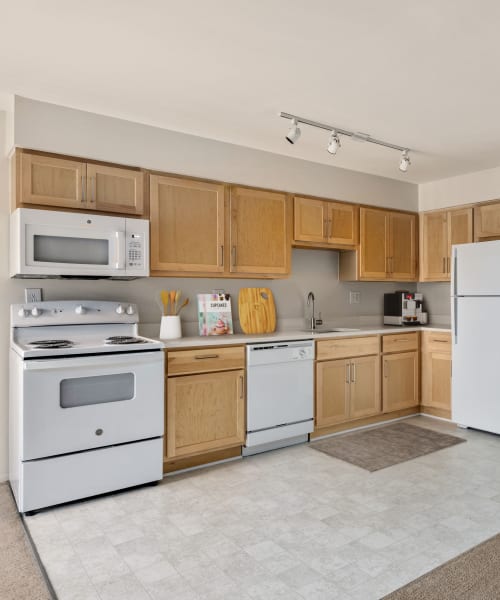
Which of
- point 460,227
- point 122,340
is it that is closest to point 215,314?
point 122,340

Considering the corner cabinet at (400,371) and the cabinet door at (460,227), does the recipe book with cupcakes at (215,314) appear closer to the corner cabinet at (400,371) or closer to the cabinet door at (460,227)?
the corner cabinet at (400,371)

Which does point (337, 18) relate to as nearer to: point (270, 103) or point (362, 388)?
point (270, 103)

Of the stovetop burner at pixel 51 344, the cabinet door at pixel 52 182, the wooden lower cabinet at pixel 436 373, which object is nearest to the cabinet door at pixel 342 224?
the wooden lower cabinet at pixel 436 373

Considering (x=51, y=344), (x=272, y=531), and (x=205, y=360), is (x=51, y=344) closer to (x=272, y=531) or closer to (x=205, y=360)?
(x=205, y=360)

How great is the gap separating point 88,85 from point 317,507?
2.78 metres

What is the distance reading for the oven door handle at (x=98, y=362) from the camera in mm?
2568

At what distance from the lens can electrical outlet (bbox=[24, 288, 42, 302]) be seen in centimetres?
308

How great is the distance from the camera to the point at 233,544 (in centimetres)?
230

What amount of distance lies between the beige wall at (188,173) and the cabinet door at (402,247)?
164 millimetres

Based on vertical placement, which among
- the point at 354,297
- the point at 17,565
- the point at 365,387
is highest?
the point at 354,297

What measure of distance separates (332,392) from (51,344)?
7.50 feet

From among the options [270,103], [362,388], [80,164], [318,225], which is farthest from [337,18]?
[362,388]

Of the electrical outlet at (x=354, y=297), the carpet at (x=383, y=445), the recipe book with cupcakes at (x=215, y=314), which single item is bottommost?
the carpet at (x=383, y=445)

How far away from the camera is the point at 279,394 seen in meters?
3.65
